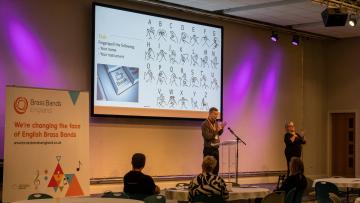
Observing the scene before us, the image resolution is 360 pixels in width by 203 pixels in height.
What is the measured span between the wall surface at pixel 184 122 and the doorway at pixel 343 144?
0.88 ft

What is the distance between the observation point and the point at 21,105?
7.38 m

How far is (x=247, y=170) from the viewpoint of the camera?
1209cm

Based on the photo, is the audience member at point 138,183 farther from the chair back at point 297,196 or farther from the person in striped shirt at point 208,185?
the chair back at point 297,196

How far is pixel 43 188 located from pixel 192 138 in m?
4.22

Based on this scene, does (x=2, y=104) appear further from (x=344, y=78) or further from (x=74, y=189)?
(x=344, y=78)

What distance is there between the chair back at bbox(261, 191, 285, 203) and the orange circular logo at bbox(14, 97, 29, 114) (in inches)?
136

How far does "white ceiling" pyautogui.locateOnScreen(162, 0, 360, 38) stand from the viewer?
1022 centimetres

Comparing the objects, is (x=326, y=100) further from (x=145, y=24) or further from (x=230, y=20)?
(x=145, y=24)

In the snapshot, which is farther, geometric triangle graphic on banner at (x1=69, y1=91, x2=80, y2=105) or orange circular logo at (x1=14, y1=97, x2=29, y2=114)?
geometric triangle graphic on banner at (x1=69, y1=91, x2=80, y2=105)

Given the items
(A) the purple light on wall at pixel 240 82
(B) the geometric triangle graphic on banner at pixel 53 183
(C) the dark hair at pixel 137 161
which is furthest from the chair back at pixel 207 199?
(A) the purple light on wall at pixel 240 82

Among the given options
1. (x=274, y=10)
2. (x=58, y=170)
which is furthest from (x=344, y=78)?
(x=58, y=170)

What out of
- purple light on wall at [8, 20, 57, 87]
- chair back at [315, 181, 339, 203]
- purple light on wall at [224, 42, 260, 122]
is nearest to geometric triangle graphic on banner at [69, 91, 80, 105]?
purple light on wall at [8, 20, 57, 87]

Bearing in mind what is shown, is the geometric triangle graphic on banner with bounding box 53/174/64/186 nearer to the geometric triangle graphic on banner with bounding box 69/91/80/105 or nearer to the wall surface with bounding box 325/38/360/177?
the geometric triangle graphic on banner with bounding box 69/91/80/105

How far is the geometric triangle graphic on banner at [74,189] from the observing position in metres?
7.71
